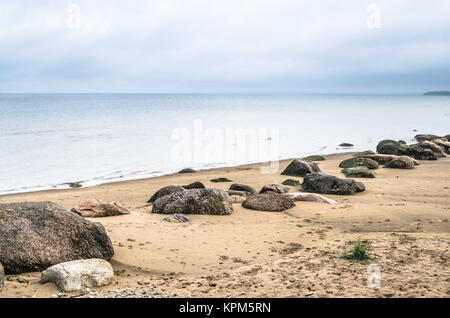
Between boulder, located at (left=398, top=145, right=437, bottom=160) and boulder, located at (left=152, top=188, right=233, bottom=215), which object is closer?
boulder, located at (left=152, top=188, right=233, bottom=215)

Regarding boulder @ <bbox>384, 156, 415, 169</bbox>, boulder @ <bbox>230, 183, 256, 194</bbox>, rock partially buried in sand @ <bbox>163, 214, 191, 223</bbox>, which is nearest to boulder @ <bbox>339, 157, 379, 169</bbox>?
boulder @ <bbox>384, 156, 415, 169</bbox>

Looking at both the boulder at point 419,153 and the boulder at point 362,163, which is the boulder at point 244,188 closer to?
the boulder at point 362,163

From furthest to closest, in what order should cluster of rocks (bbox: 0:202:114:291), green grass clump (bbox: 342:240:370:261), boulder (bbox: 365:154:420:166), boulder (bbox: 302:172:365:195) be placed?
boulder (bbox: 365:154:420:166)
boulder (bbox: 302:172:365:195)
green grass clump (bbox: 342:240:370:261)
cluster of rocks (bbox: 0:202:114:291)

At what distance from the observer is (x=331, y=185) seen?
1426cm

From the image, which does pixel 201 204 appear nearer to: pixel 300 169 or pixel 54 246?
pixel 54 246

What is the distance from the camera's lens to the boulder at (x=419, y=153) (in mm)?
23422

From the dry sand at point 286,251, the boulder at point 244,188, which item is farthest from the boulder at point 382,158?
the boulder at point 244,188

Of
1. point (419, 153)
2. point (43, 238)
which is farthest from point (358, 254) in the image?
point (419, 153)

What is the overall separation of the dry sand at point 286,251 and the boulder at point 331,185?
43cm

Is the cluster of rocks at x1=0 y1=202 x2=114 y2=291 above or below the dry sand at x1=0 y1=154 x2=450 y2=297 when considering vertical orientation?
above

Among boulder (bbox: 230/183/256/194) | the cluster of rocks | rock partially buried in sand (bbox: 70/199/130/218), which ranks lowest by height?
boulder (bbox: 230/183/256/194)

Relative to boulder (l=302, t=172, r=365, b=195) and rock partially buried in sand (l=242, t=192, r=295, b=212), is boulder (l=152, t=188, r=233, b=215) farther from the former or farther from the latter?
boulder (l=302, t=172, r=365, b=195)

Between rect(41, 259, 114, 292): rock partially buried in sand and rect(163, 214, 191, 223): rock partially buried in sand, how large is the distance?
3898mm

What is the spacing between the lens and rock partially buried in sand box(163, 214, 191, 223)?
1026cm
